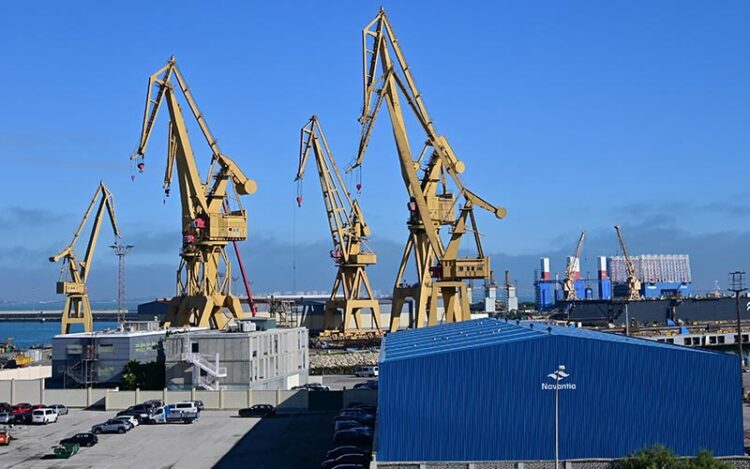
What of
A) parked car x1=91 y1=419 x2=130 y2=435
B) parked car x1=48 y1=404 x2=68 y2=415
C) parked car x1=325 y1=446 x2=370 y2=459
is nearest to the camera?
parked car x1=325 y1=446 x2=370 y2=459

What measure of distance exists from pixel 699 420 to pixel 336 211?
7977 centimetres

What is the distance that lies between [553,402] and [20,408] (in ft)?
107

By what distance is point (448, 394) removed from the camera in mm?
31062

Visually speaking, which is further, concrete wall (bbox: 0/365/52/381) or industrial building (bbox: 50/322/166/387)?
concrete wall (bbox: 0/365/52/381)

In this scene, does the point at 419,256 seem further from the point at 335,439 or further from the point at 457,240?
the point at 335,439

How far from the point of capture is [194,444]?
42000 millimetres

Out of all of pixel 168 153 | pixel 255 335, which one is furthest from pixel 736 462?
pixel 168 153

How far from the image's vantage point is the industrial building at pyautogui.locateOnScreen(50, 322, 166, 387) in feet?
199

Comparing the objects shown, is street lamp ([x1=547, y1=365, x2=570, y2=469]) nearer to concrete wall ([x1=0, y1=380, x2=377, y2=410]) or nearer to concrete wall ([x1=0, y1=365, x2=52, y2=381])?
concrete wall ([x1=0, y1=380, x2=377, y2=410])

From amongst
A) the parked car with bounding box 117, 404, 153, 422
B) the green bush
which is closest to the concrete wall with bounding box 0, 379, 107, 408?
the parked car with bounding box 117, 404, 153, 422

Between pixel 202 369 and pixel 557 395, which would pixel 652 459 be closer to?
pixel 557 395

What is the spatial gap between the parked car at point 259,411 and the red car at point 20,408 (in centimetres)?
1152

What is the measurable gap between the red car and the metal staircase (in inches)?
366

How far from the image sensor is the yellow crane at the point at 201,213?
254 ft
